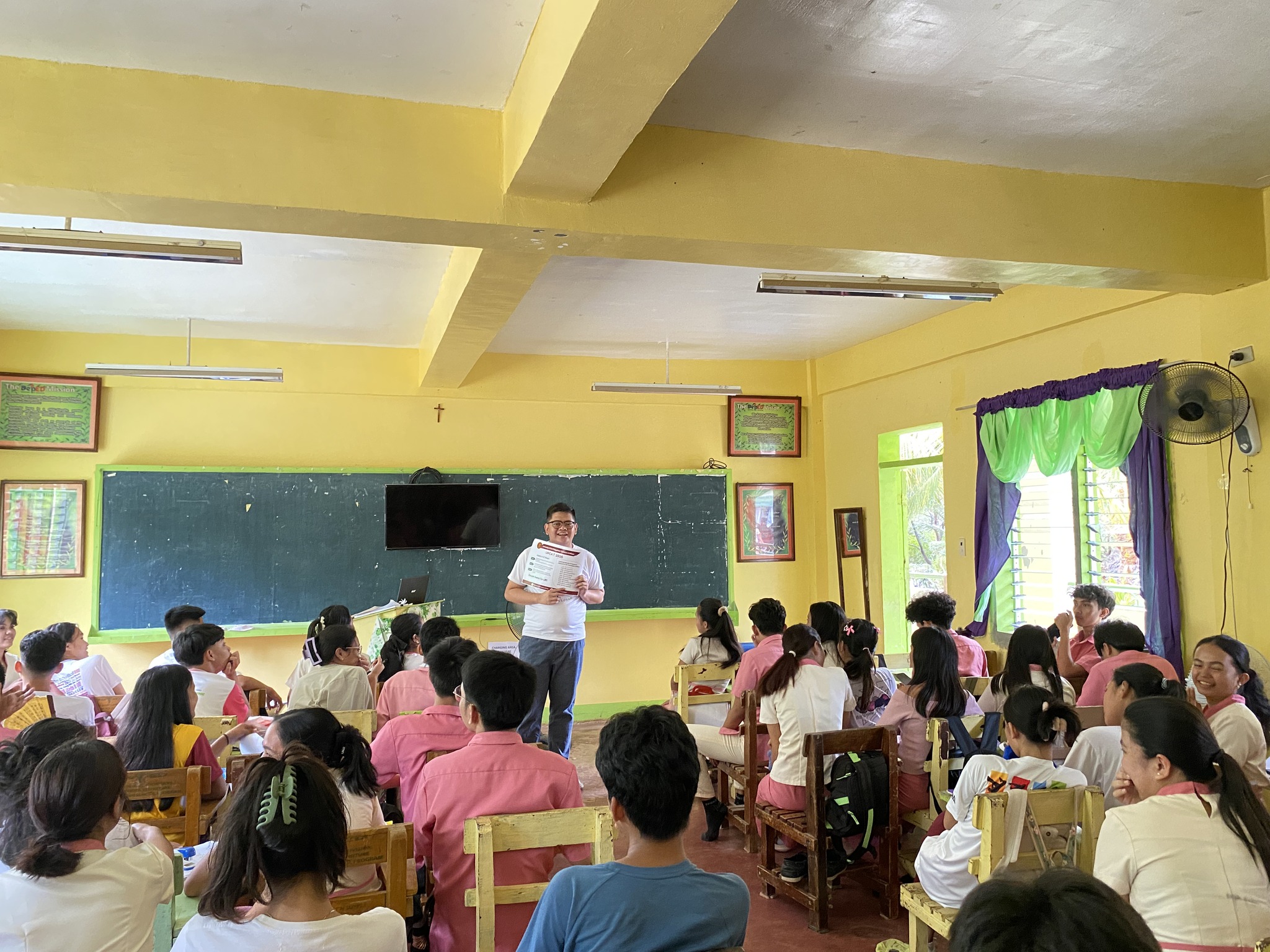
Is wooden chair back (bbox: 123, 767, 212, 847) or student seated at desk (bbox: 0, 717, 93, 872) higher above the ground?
student seated at desk (bbox: 0, 717, 93, 872)

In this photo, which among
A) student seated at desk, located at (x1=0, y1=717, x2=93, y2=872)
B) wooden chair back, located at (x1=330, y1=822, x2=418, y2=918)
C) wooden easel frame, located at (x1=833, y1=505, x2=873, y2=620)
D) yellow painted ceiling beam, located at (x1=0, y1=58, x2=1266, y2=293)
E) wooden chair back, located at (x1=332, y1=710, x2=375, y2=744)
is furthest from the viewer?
wooden easel frame, located at (x1=833, y1=505, x2=873, y2=620)

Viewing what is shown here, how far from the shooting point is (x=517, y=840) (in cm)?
187

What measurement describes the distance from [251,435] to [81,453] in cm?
109

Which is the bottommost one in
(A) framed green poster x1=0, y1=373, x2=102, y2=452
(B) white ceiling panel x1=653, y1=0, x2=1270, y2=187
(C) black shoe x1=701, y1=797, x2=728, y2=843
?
(C) black shoe x1=701, y1=797, x2=728, y2=843

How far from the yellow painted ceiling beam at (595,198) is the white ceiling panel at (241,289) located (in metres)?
1.15

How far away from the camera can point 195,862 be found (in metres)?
2.17

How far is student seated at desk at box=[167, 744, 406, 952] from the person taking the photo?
1.36 m

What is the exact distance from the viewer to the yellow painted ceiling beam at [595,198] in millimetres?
2549

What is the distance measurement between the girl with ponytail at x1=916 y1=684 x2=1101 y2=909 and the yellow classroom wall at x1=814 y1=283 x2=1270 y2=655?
2026 mm

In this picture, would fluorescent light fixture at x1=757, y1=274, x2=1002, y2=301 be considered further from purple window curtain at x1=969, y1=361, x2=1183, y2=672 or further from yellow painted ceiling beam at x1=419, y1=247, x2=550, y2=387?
yellow painted ceiling beam at x1=419, y1=247, x2=550, y2=387

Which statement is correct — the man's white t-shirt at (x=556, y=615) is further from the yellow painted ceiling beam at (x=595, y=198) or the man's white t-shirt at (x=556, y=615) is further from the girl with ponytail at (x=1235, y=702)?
the girl with ponytail at (x=1235, y=702)

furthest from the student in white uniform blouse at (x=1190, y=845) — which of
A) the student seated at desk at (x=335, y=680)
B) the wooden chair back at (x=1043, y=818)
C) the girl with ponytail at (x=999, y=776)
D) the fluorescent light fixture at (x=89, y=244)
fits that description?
the fluorescent light fixture at (x=89, y=244)

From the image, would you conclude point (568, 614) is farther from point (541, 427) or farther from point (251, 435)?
point (251, 435)

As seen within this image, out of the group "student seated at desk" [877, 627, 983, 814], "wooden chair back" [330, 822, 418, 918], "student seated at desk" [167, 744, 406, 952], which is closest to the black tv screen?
"student seated at desk" [877, 627, 983, 814]
